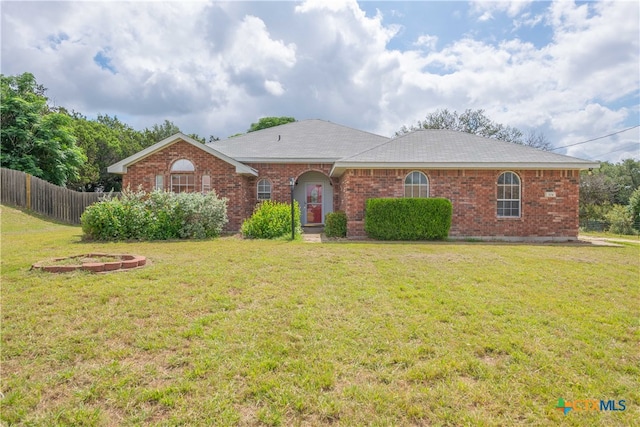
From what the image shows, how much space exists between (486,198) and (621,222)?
575 inches

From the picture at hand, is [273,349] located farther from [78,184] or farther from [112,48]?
[78,184]

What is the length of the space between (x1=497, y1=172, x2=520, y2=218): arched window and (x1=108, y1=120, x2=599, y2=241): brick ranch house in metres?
0.03

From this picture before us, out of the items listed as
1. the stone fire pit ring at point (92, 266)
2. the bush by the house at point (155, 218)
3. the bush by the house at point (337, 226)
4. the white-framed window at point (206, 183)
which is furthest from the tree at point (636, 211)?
→ the stone fire pit ring at point (92, 266)

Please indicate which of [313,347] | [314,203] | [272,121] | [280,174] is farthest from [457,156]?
[272,121]

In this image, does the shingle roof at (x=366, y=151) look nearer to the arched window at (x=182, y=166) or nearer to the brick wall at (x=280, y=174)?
the brick wall at (x=280, y=174)

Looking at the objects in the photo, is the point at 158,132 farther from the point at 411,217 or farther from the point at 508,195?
the point at 508,195

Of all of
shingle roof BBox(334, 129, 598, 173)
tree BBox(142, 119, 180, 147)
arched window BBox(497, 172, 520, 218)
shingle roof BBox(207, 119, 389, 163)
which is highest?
tree BBox(142, 119, 180, 147)

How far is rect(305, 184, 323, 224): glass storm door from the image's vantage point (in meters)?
17.1

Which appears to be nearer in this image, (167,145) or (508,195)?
(508,195)

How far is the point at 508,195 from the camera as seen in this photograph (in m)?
12.7

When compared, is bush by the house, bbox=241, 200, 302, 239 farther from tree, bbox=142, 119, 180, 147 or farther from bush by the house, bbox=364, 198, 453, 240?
tree, bbox=142, 119, 180, 147

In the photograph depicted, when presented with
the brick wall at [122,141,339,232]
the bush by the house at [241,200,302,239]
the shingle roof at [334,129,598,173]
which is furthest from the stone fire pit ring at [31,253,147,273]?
the shingle roof at [334,129,598,173]

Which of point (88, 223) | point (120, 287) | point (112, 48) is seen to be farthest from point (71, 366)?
point (112, 48)

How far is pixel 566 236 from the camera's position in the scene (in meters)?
12.6
